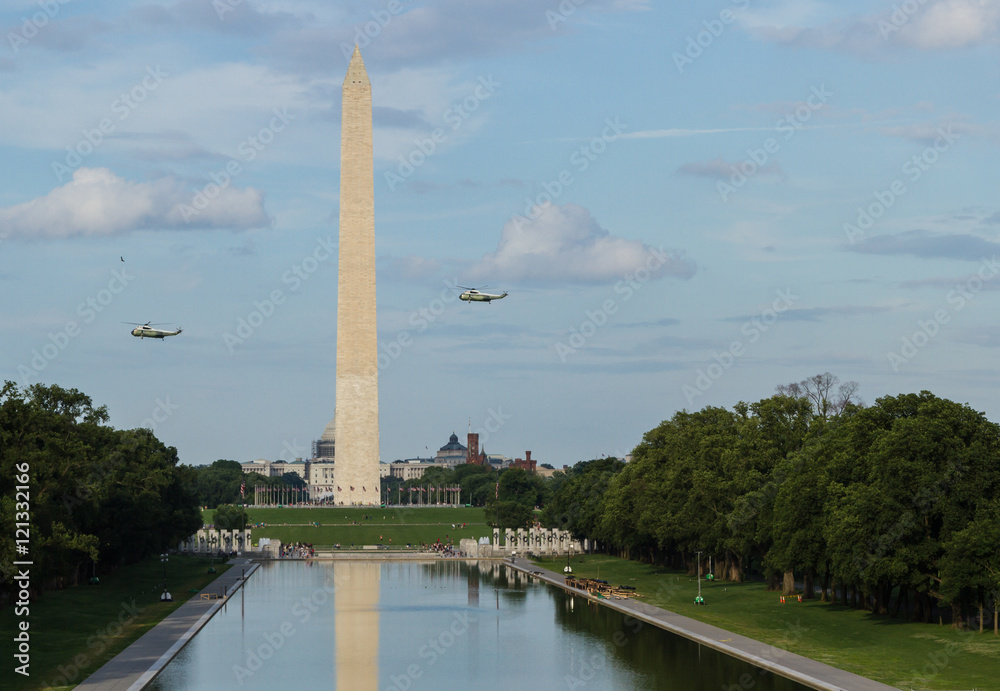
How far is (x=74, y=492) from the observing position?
70.6m

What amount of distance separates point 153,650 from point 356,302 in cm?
8696

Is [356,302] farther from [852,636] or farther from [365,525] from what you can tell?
[852,636]

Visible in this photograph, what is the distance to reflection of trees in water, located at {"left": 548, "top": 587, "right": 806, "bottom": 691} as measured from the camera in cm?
4222

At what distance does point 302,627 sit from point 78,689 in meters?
19.2

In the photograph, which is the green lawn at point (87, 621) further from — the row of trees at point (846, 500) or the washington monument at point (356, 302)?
the washington monument at point (356, 302)

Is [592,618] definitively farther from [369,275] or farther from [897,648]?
[369,275]

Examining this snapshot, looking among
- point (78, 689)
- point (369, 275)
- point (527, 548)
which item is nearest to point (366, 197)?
point (369, 275)

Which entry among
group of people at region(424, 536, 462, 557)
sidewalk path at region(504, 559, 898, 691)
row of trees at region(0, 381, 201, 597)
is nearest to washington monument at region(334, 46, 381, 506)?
group of people at region(424, 536, 462, 557)

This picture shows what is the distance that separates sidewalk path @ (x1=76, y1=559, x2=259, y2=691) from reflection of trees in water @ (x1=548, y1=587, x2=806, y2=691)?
16535 mm

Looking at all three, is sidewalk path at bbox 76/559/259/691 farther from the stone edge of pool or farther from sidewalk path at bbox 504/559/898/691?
sidewalk path at bbox 504/559/898/691

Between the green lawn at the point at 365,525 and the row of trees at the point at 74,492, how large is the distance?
94.9ft

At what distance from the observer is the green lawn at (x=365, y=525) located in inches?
5022

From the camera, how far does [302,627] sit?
59188mm

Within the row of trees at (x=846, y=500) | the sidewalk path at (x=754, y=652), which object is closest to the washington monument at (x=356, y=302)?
the row of trees at (x=846, y=500)
